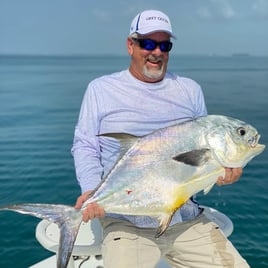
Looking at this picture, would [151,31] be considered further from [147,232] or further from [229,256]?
[229,256]

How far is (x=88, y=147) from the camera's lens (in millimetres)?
3531

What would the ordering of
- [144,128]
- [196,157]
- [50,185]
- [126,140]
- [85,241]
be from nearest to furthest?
[196,157]
[126,140]
[144,128]
[85,241]
[50,185]

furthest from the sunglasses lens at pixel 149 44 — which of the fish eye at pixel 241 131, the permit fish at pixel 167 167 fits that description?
the fish eye at pixel 241 131

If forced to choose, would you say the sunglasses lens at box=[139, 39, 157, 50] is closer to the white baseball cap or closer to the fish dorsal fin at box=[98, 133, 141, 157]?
the white baseball cap

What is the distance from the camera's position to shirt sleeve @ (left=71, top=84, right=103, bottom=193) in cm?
335

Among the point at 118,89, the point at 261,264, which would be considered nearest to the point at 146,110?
the point at 118,89

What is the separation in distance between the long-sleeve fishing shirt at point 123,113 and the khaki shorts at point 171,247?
0.30 feet

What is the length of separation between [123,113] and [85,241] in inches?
45.0

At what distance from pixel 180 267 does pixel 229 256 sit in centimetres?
39

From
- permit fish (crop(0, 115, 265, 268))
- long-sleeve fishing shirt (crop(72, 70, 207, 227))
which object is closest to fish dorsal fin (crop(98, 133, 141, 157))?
permit fish (crop(0, 115, 265, 268))

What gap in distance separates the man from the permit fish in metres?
0.40

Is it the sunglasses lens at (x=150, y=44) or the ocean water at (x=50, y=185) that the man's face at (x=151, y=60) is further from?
the ocean water at (x=50, y=185)

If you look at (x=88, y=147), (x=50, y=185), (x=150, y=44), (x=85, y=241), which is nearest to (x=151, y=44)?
(x=150, y=44)

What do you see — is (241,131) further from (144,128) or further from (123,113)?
(123,113)
